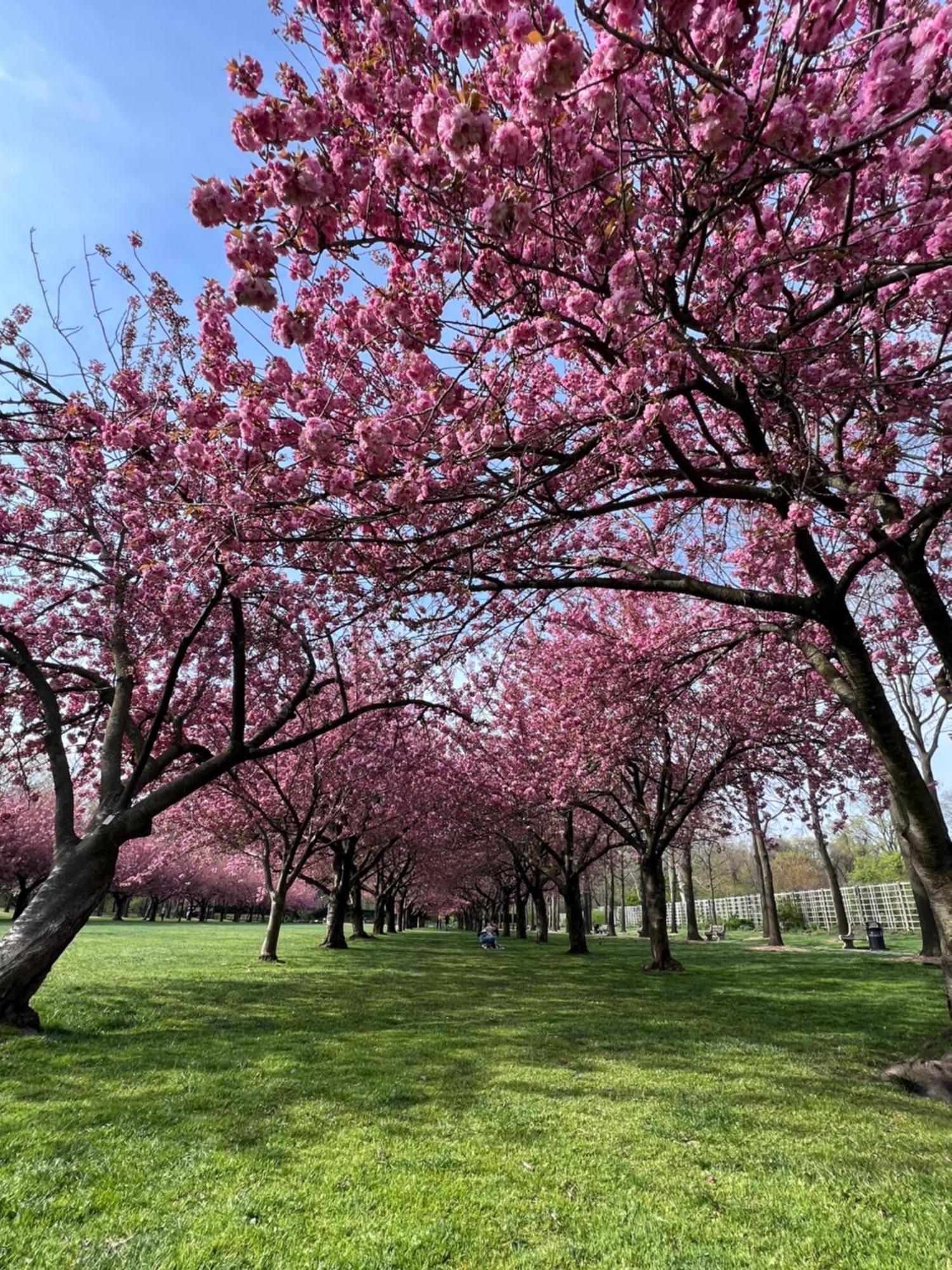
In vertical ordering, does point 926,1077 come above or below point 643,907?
below

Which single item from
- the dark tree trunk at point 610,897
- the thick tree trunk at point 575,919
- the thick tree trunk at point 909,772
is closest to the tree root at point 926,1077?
the thick tree trunk at point 909,772

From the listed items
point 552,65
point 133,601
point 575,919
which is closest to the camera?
point 552,65

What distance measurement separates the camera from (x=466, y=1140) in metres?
4.70

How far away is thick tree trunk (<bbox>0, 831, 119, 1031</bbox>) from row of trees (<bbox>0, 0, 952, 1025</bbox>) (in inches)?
1.6

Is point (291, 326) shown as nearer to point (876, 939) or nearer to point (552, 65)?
point (552, 65)

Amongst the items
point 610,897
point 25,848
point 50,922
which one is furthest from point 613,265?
point 25,848

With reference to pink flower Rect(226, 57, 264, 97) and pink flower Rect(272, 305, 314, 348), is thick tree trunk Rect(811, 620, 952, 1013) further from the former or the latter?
pink flower Rect(226, 57, 264, 97)

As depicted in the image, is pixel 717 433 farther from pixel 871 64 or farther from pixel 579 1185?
pixel 579 1185

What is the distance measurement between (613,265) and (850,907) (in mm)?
43136

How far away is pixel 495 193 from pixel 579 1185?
239 inches

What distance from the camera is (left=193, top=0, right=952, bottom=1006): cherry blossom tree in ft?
11.2

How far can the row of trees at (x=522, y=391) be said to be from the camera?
3.61 metres

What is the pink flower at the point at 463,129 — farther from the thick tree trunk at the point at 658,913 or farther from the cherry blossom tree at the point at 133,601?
the thick tree trunk at the point at 658,913

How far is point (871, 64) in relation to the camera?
336cm
